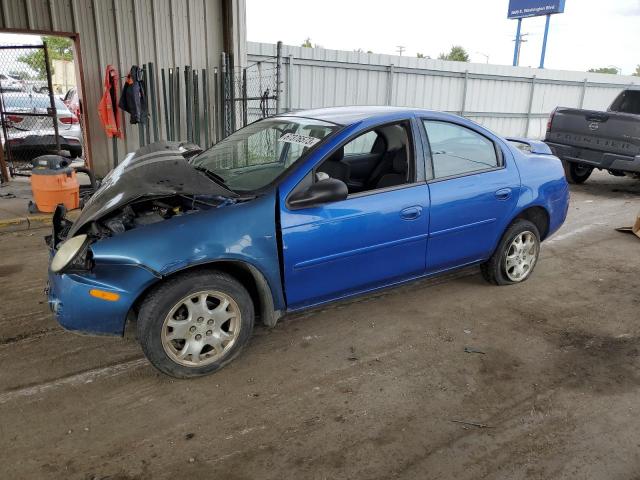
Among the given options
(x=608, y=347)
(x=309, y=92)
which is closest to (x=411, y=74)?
(x=309, y=92)

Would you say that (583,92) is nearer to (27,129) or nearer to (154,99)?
(154,99)

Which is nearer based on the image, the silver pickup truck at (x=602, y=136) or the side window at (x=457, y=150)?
the side window at (x=457, y=150)

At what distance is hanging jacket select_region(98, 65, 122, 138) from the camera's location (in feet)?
26.9

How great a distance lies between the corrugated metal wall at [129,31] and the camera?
310 inches

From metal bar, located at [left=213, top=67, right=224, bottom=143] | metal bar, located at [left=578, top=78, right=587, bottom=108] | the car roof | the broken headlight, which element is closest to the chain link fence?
metal bar, located at [left=213, top=67, right=224, bottom=143]

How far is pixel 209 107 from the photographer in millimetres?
9508

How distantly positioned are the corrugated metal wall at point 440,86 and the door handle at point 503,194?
22.4 feet

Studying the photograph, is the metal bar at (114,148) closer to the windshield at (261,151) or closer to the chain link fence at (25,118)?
the chain link fence at (25,118)

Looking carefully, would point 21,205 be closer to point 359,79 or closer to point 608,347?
point 608,347

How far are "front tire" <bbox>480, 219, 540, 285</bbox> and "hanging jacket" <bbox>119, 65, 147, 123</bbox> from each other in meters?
6.52

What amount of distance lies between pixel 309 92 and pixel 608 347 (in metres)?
9.26

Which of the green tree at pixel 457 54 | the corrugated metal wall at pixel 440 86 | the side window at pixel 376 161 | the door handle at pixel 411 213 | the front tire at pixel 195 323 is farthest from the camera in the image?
the green tree at pixel 457 54

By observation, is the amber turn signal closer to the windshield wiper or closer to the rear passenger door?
the windshield wiper

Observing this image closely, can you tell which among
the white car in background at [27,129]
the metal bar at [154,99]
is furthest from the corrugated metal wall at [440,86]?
the white car in background at [27,129]
